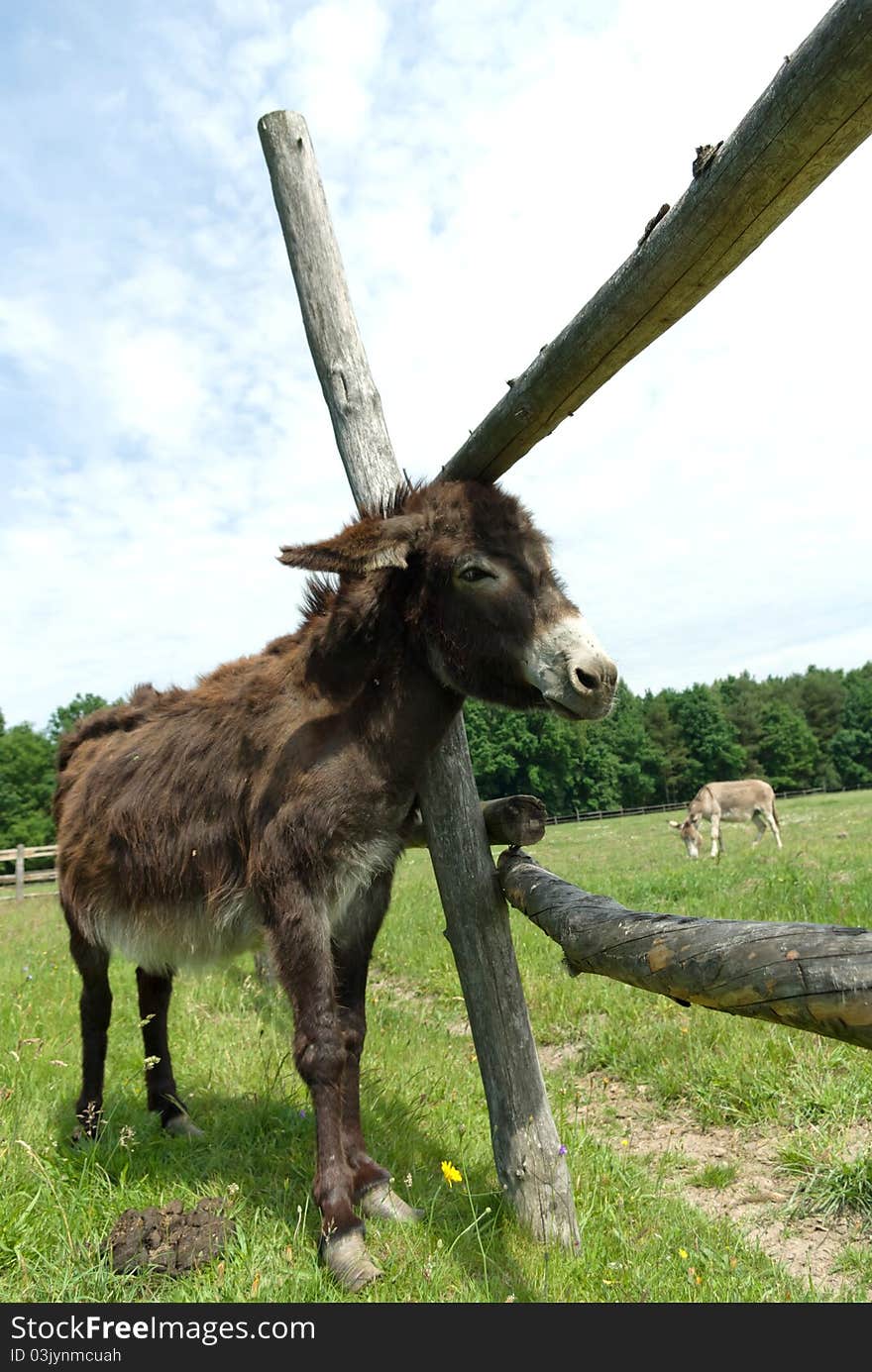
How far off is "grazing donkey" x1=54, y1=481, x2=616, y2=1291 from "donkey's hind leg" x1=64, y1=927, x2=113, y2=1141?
0.37 feet

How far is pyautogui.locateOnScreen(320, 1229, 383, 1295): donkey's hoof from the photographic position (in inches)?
106

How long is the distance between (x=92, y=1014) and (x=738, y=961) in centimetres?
360

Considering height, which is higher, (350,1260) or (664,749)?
(664,749)

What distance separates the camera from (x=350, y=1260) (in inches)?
108

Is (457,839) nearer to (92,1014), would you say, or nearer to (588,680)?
(588,680)

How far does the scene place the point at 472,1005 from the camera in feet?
11.2

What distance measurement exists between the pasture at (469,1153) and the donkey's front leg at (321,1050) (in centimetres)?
14

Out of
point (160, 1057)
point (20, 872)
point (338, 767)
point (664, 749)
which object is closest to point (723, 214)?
point (338, 767)

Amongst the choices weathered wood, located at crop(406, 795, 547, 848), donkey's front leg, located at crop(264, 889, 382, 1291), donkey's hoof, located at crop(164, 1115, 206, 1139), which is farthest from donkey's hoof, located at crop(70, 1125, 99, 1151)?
weathered wood, located at crop(406, 795, 547, 848)

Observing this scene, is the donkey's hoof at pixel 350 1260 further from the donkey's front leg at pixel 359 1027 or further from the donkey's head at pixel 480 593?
the donkey's head at pixel 480 593

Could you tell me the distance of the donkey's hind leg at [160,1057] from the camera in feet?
13.1

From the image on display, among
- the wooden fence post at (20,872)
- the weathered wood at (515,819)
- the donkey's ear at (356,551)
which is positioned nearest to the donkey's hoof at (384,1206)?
the weathered wood at (515,819)
